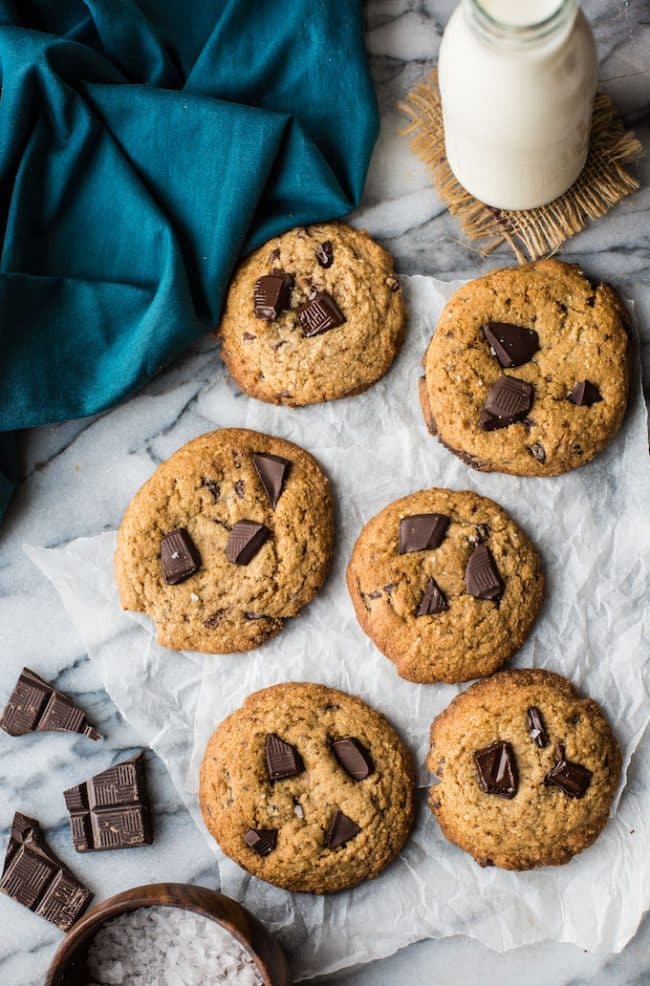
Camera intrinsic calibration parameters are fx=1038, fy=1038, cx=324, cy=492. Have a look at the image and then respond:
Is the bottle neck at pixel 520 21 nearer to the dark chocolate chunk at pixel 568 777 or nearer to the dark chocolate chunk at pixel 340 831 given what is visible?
the dark chocolate chunk at pixel 568 777

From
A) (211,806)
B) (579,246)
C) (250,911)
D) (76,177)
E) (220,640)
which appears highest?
(579,246)

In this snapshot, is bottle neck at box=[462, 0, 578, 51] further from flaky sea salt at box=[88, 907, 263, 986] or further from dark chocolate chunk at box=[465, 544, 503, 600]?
flaky sea salt at box=[88, 907, 263, 986]

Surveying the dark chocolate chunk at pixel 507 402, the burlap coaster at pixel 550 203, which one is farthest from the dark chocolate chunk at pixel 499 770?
the burlap coaster at pixel 550 203

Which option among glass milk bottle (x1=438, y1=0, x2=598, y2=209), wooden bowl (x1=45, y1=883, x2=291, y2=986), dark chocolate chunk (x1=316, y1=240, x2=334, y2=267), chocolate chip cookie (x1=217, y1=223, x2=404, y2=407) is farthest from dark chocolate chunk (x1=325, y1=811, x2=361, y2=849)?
glass milk bottle (x1=438, y1=0, x2=598, y2=209)

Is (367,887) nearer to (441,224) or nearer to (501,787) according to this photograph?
(501,787)

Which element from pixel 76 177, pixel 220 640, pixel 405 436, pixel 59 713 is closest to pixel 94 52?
pixel 76 177
